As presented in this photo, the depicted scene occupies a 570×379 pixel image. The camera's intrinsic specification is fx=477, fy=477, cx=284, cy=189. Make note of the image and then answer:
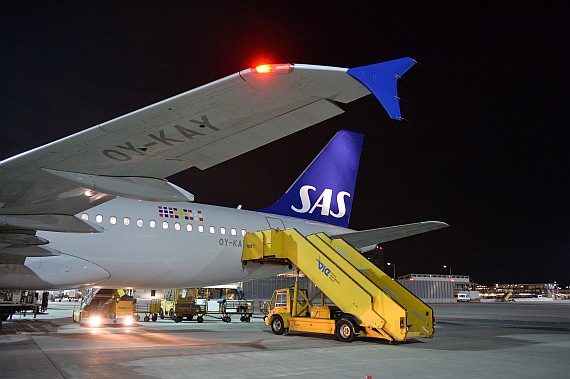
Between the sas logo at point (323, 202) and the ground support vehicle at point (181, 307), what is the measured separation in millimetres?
7449

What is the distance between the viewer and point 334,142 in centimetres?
2119

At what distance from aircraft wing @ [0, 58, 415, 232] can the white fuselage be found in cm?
391

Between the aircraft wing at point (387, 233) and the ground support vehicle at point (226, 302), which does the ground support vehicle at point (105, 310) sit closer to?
the ground support vehicle at point (226, 302)

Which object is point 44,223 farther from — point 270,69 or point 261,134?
point 270,69

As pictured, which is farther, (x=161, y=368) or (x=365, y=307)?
(x=365, y=307)

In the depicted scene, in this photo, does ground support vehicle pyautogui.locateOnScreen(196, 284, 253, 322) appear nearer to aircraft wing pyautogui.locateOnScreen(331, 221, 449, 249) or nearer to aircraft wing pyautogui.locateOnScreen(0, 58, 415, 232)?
aircraft wing pyautogui.locateOnScreen(331, 221, 449, 249)

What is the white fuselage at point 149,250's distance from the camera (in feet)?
43.3

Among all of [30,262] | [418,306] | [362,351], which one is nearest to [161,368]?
[362,351]

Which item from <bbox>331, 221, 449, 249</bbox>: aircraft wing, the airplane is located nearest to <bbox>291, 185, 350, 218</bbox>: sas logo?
the airplane

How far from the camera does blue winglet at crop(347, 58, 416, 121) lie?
568 cm

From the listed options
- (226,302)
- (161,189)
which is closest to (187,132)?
(161,189)

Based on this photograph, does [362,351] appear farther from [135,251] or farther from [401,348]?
[135,251]

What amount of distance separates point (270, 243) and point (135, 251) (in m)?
4.66

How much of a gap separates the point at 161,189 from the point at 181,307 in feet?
51.9
